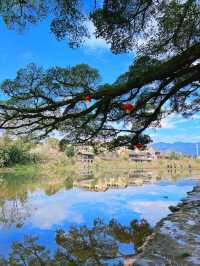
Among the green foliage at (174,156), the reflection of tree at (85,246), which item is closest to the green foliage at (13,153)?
the green foliage at (174,156)

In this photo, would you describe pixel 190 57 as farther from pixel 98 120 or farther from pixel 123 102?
pixel 98 120

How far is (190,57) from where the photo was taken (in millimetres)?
5762

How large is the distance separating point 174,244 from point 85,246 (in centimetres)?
189

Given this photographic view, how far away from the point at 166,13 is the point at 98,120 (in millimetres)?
4083

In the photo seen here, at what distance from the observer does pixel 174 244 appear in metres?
5.35

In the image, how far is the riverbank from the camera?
14.5 ft

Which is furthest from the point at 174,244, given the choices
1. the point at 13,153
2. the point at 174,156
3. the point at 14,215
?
the point at 174,156

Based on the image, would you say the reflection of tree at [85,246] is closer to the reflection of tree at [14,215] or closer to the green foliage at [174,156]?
the reflection of tree at [14,215]

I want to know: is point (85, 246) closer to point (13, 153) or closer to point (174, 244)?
point (174, 244)

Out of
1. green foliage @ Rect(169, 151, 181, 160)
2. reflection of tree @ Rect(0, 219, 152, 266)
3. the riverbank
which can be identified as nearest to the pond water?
reflection of tree @ Rect(0, 219, 152, 266)

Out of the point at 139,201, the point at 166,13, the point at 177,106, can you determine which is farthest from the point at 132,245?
the point at 139,201

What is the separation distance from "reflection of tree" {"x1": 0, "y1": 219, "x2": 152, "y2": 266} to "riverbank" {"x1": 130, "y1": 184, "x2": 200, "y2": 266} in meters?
0.55

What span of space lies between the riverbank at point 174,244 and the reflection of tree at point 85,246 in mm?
554

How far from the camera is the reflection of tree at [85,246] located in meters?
5.78
